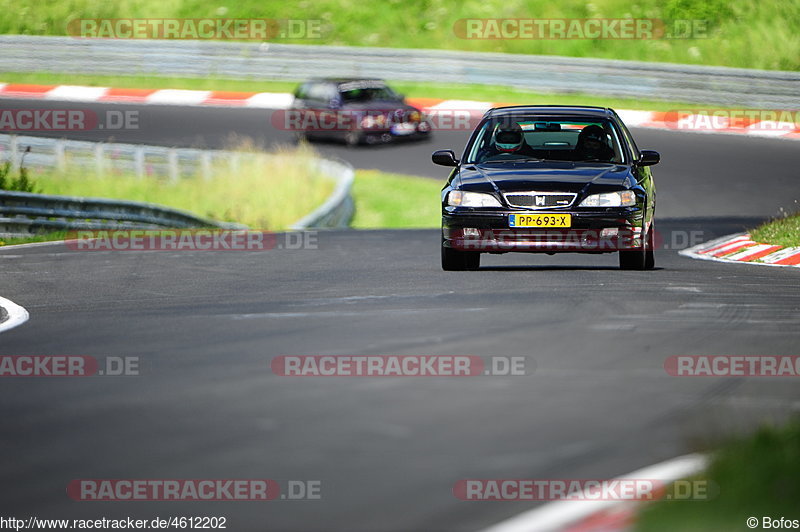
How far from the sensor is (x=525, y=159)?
12805 mm

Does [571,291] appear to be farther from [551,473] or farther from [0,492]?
[0,492]

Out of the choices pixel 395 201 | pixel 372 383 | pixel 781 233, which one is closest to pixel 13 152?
pixel 395 201

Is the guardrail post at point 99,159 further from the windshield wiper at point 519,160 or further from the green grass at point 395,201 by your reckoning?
the windshield wiper at point 519,160

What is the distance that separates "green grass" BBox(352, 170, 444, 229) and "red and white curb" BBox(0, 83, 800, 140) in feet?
17.8

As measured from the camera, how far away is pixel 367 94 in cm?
2889

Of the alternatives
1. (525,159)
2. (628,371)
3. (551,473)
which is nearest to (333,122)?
(525,159)

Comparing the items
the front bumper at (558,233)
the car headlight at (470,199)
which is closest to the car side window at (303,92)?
the car headlight at (470,199)

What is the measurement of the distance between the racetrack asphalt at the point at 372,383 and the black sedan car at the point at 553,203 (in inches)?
12.5

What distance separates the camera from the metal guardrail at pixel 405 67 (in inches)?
1176

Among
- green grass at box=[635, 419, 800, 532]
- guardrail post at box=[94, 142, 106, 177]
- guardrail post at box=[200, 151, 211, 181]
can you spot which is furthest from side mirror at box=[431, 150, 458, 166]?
guardrail post at box=[94, 142, 106, 177]

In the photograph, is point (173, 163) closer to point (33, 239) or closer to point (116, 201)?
point (116, 201)

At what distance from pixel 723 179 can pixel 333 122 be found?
831 centimetres

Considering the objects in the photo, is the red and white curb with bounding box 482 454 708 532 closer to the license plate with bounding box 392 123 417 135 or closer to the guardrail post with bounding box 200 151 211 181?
the guardrail post with bounding box 200 151 211 181

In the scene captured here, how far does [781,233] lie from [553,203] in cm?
423
